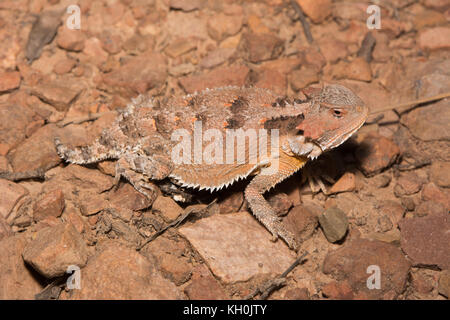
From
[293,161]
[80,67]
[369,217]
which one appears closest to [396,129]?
[369,217]

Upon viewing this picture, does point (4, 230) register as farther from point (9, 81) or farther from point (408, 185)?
point (408, 185)

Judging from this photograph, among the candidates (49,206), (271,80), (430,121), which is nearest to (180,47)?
(271,80)

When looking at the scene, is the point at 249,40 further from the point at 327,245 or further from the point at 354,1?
the point at 327,245

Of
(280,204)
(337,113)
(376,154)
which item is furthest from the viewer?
(376,154)

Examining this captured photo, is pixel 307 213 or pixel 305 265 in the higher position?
pixel 307 213

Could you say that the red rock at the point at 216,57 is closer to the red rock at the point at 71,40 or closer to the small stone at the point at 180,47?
the small stone at the point at 180,47

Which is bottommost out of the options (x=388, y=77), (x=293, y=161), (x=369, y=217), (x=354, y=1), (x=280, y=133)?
(x=369, y=217)

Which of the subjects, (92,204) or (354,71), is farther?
(354,71)

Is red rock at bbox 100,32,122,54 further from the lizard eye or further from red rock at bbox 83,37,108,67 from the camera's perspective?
the lizard eye
